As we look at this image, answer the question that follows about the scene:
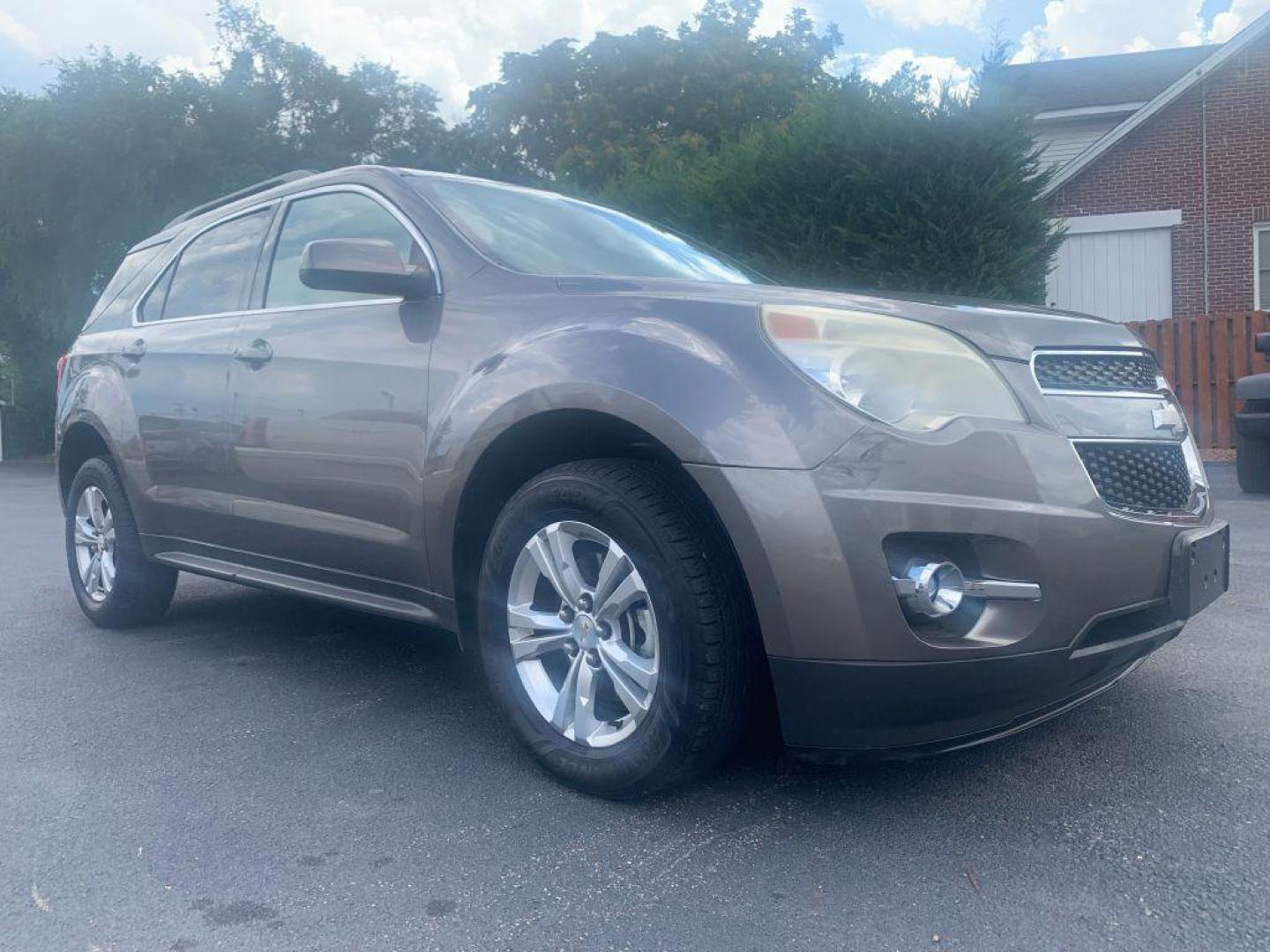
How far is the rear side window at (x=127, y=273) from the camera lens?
5.32 meters

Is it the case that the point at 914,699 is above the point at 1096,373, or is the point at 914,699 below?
below

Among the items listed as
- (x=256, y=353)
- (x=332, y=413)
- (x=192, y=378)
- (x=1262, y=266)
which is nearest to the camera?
(x=332, y=413)

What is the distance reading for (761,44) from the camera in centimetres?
3625

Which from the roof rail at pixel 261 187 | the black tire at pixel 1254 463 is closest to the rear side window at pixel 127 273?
the roof rail at pixel 261 187

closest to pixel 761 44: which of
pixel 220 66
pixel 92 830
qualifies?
pixel 220 66

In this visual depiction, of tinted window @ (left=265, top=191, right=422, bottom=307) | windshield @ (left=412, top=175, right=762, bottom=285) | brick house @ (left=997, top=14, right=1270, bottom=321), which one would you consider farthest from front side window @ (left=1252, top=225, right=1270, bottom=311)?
tinted window @ (left=265, top=191, right=422, bottom=307)

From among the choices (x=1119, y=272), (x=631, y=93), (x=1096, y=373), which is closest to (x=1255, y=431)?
(x=1096, y=373)

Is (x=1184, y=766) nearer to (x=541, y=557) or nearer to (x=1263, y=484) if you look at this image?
(x=541, y=557)

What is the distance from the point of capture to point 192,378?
436 centimetres

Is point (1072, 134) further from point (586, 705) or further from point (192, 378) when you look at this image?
point (586, 705)

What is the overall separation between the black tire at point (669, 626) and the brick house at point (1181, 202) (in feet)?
56.8

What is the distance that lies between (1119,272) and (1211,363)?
6.98 metres

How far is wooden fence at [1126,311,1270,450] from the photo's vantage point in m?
13.0

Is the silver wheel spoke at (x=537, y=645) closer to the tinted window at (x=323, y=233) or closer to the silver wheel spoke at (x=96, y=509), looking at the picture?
the tinted window at (x=323, y=233)
